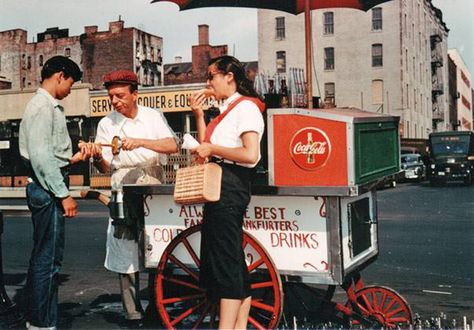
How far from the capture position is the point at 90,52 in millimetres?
48156

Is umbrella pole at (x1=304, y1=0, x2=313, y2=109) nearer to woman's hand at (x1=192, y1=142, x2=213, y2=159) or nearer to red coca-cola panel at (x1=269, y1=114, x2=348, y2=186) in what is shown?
red coca-cola panel at (x1=269, y1=114, x2=348, y2=186)

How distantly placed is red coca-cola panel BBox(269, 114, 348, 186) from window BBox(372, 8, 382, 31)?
144 ft

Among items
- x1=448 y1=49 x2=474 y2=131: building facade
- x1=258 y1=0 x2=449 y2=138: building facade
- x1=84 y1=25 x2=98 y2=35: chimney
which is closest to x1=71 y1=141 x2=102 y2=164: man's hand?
x1=258 y1=0 x2=449 y2=138: building facade

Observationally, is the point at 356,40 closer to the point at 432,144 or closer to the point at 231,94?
the point at 432,144

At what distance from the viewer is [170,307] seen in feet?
18.4

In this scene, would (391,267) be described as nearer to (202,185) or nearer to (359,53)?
(202,185)

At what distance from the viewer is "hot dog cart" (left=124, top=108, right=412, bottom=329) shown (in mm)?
3955

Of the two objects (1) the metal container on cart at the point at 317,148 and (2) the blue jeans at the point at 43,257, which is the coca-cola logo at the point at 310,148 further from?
(2) the blue jeans at the point at 43,257

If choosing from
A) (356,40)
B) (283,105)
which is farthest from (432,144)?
(283,105)

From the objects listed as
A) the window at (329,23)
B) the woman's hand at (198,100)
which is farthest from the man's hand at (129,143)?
the window at (329,23)

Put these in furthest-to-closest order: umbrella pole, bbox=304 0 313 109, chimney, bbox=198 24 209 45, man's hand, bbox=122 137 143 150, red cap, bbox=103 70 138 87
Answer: chimney, bbox=198 24 209 45 < umbrella pole, bbox=304 0 313 109 < red cap, bbox=103 70 138 87 < man's hand, bbox=122 137 143 150

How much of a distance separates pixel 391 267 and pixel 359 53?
4015cm

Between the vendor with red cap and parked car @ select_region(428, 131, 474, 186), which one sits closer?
the vendor with red cap

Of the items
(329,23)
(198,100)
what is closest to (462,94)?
(329,23)
